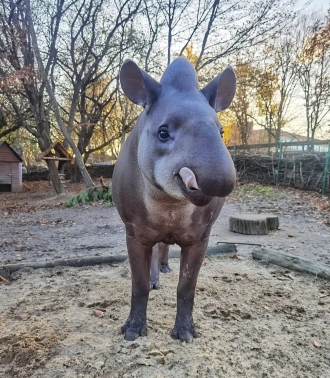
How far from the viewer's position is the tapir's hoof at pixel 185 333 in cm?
219

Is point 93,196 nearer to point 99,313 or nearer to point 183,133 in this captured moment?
point 99,313

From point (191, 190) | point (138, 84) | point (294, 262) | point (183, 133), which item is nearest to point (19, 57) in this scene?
point (294, 262)

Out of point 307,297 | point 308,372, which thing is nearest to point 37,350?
point 308,372

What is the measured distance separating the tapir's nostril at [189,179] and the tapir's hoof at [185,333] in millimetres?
1237

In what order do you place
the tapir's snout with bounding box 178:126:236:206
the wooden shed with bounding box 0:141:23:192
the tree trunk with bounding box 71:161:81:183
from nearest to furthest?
the tapir's snout with bounding box 178:126:236:206
the wooden shed with bounding box 0:141:23:192
the tree trunk with bounding box 71:161:81:183

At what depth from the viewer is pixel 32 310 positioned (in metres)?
2.65

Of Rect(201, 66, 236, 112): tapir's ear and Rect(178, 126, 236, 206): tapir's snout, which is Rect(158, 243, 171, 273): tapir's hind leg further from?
Rect(178, 126, 236, 206): tapir's snout

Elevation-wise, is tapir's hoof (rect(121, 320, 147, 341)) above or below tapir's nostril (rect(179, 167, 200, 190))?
below

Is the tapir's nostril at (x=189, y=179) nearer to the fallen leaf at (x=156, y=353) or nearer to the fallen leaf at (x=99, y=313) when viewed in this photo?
the fallen leaf at (x=156, y=353)

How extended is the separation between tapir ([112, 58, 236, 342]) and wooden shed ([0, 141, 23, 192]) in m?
15.9

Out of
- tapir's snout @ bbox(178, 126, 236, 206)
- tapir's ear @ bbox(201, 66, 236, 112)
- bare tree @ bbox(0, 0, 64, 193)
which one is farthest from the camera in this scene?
bare tree @ bbox(0, 0, 64, 193)

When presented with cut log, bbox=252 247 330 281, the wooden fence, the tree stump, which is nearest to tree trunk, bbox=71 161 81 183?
the wooden fence

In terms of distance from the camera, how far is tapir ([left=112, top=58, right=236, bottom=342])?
1378 millimetres

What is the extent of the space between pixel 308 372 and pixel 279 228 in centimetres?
472
